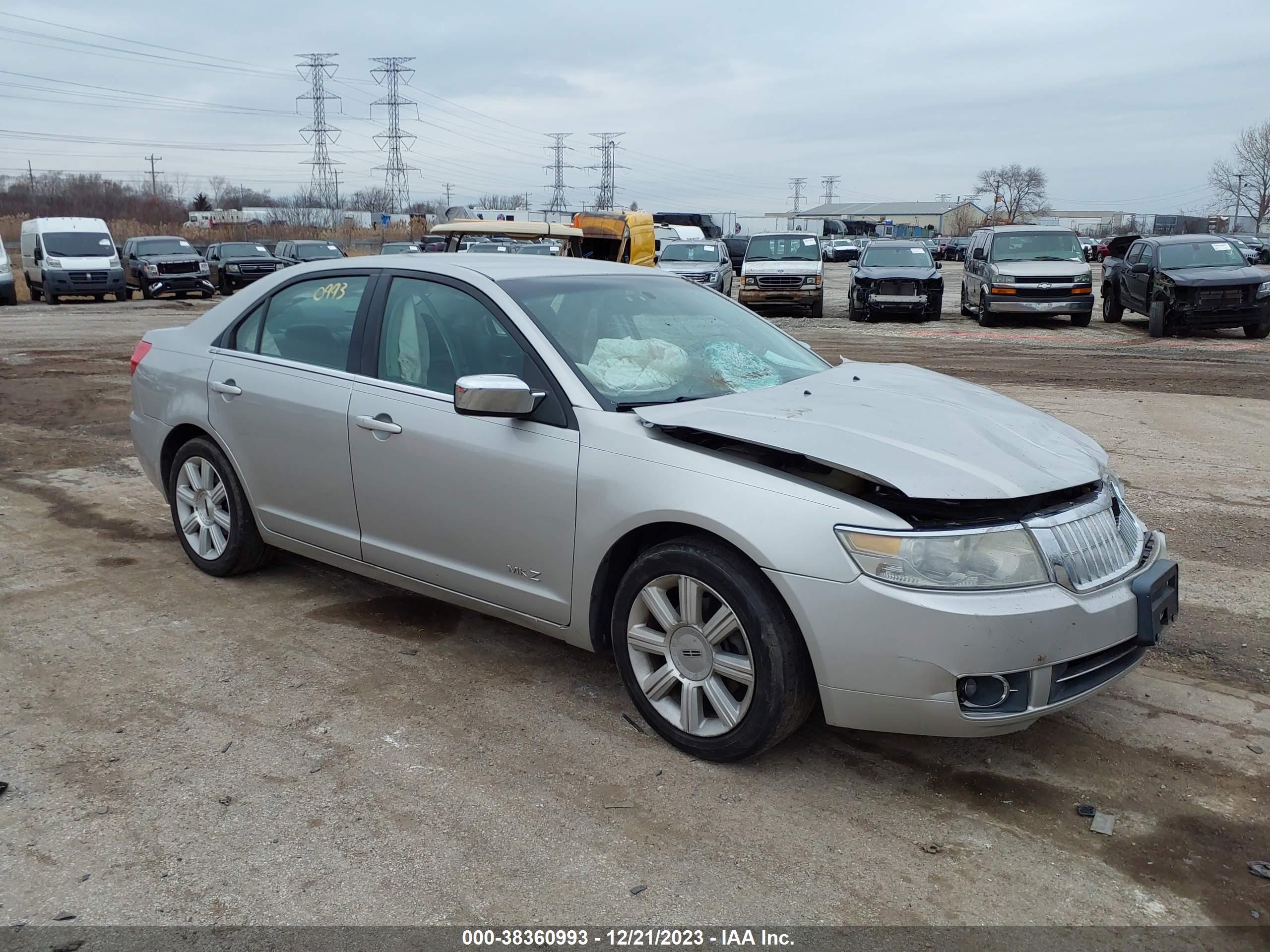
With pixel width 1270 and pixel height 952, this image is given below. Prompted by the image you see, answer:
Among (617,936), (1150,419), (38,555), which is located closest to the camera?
(617,936)

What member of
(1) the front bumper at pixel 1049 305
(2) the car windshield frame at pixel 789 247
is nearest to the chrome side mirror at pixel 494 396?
(1) the front bumper at pixel 1049 305

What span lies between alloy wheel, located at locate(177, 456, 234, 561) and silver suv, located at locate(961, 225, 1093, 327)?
17.3 meters

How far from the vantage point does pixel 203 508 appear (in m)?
5.29

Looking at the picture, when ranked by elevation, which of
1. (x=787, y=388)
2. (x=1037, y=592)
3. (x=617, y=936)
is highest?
(x=787, y=388)

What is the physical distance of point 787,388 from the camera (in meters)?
4.07

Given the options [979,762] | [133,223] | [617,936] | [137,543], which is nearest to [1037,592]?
[979,762]

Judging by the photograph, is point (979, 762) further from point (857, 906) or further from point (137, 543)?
point (137, 543)

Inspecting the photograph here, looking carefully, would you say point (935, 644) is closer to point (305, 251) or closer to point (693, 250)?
point (693, 250)

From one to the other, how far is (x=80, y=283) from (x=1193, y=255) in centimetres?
2646

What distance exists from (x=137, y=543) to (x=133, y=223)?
64678 mm

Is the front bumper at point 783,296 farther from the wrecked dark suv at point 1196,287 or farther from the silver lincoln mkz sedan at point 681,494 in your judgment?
the silver lincoln mkz sedan at point 681,494

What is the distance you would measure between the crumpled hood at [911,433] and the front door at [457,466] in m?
0.48

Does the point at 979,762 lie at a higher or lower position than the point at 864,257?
lower

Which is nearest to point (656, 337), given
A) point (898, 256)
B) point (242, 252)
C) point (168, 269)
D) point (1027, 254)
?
point (1027, 254)
